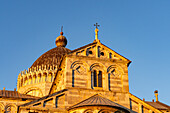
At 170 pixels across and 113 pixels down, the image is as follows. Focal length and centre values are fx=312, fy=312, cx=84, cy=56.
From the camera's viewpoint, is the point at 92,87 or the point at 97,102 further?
the point at 92,87

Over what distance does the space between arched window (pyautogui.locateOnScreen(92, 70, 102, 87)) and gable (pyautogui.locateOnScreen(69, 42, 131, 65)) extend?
1737mm

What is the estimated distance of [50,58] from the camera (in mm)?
53625

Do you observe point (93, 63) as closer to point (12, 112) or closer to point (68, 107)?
point (68, 107)

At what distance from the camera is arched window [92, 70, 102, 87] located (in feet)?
99.5

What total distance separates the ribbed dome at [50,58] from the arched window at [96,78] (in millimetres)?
22216

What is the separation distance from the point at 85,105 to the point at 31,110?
475 centimetres

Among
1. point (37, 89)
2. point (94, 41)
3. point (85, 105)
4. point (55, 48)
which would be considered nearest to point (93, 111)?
point (85, 105)

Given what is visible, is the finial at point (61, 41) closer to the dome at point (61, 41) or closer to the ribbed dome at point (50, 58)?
the dome at point (61, 41)

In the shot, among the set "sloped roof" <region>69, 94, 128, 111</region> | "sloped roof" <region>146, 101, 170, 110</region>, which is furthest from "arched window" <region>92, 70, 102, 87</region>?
"sloped roof" <region>146, 101, 170, 110</region>

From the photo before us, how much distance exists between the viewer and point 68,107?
27719mm

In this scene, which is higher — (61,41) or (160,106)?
(61,41)

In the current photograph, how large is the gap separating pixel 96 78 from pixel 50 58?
24158 mm

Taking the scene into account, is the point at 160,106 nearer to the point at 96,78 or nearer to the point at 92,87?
the point at 96,78

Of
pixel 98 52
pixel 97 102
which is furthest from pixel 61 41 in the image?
pixel 97 102
